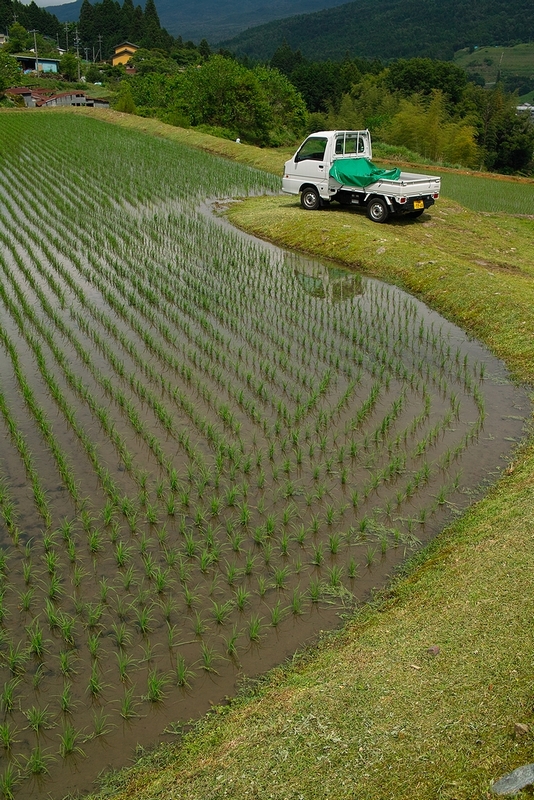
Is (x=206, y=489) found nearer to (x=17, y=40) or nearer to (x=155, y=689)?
(x=155, y=689)

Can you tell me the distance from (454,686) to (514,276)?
9041 mm

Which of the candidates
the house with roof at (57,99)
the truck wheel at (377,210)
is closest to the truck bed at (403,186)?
the truck wheel at (377,210)

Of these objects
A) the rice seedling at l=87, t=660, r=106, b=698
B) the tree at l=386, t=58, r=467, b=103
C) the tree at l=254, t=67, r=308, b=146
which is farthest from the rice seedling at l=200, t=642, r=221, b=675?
the tree at l=386, t=58, r=467, b=103

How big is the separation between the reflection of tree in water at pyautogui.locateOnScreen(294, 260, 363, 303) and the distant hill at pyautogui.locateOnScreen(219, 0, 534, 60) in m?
119

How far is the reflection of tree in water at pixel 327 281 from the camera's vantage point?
1048cm

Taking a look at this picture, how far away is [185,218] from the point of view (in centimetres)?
1502

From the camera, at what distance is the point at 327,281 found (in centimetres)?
1123

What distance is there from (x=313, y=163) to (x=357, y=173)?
96cm

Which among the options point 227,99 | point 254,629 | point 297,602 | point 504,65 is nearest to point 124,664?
point 254,629

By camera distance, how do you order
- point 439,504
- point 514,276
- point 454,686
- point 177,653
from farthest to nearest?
1. point 514,276
2. point 439,504
3. point 177,653
4. point 454,686

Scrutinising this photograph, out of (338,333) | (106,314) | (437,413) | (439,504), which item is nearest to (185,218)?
(106,314)

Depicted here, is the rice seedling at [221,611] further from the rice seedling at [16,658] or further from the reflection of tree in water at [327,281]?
the reflection of tree in water at [327,281]

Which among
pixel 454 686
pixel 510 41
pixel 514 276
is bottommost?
pixel 454 686

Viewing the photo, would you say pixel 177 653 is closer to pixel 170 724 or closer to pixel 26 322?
pixel 170 724
